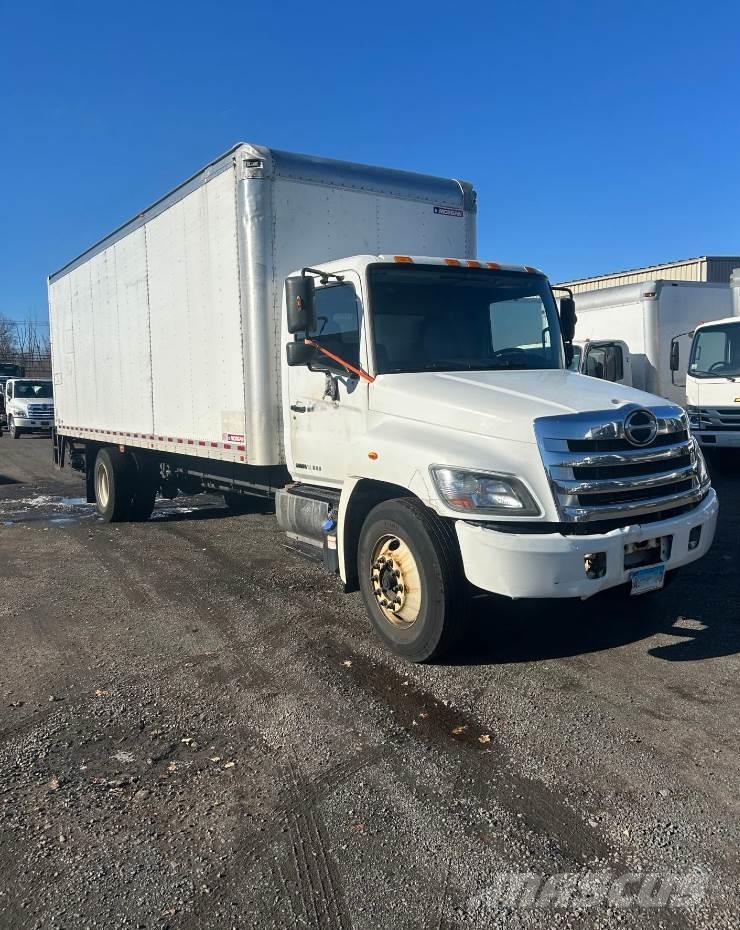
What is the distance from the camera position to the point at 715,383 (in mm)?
12875

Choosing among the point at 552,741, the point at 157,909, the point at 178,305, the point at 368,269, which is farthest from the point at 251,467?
the point at 157,909

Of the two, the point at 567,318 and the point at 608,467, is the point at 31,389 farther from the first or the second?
the point at 608,467

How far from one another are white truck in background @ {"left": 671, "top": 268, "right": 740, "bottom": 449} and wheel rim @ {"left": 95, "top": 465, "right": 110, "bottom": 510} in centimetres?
927

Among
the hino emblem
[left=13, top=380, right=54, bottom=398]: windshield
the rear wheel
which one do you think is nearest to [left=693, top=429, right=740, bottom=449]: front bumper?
the rear wheel

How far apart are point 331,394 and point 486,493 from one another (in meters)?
1.83

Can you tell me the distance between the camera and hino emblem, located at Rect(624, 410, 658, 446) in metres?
4.66

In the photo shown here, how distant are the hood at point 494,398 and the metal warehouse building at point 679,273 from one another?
17080mm

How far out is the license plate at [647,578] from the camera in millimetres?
4602

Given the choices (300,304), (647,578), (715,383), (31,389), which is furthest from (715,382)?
(31,389)

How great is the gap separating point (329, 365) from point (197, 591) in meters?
2.52

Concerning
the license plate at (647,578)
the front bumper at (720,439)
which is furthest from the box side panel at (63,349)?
the front bumper at (720,439)

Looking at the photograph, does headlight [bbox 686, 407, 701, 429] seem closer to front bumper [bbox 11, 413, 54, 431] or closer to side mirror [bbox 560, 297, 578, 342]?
side mirror [bbox 560, 297, 578, 342]

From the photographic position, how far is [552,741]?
3.94 m

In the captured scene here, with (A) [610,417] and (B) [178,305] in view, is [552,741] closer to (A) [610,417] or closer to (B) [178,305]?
(A) [610,417]
